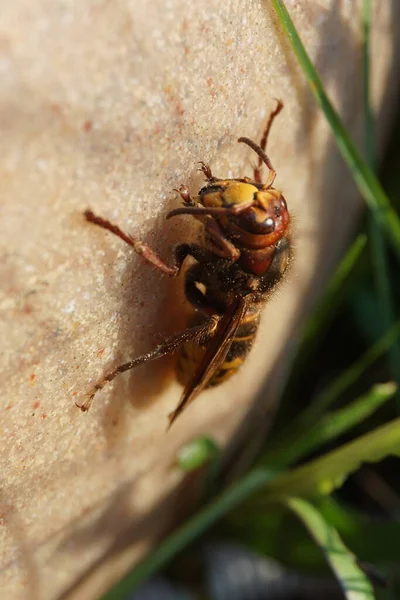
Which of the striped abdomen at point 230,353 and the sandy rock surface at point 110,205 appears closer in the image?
the sandy rock surface at point 110,205

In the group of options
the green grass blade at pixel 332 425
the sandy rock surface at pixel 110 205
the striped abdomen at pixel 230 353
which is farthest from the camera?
the green grass blade at pixel 332 425

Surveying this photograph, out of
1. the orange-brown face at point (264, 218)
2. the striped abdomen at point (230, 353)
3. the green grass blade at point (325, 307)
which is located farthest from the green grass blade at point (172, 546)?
the orange-brown face at point (264, 218)

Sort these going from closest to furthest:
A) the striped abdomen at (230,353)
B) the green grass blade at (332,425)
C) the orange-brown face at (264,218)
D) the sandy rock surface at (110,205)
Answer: the sandy rock surface at (110,205) → the orange-brown face at (264,218) → the striped abdomen at (230,353) → the green grass blade at (332,425)

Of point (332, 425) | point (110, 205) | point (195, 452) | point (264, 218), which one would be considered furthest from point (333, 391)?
point (110, 205)

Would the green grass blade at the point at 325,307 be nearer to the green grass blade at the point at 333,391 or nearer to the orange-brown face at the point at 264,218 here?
the green grass blade at the point at 333,391

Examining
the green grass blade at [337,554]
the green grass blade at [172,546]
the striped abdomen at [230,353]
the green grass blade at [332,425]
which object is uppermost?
the striped abdomen at [230,353]

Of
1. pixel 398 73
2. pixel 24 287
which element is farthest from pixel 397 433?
pixel 398 73
